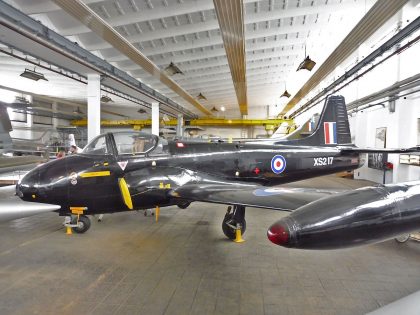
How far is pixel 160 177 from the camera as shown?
4.04 meters

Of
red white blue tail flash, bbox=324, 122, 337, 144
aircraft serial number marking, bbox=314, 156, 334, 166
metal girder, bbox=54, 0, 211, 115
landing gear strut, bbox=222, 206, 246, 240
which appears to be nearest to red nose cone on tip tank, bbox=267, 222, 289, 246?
landing gear strut, bbox=222, 206, 246, 240

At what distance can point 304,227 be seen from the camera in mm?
1339

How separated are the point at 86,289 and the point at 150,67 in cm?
762

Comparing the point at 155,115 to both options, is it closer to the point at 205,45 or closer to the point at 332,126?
the point at 205,45

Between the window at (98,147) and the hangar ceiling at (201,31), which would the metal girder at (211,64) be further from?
the window at (98,147)

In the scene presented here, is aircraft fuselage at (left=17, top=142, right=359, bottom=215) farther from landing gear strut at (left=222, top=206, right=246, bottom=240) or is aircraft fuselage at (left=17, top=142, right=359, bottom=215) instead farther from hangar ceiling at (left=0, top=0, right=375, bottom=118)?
hangar ceiling at (left=0, top=0, right=375, bottom=118)

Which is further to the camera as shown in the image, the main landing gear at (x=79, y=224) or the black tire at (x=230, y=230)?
the main landing gear at (x=79, y=224)

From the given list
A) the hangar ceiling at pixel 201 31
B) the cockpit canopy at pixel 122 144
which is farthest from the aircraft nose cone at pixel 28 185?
the hangar ceiling at pixel 201 31

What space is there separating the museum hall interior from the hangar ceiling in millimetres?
45

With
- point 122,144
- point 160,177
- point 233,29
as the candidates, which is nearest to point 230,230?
point 160,177

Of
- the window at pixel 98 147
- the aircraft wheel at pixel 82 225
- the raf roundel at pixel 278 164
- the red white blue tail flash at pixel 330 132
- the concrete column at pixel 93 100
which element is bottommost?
the aircraft wheel at pixel 82 225

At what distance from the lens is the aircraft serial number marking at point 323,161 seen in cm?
555

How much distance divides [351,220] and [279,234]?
1.32 ft

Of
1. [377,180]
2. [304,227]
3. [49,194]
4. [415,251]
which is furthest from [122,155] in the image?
[377,180]
